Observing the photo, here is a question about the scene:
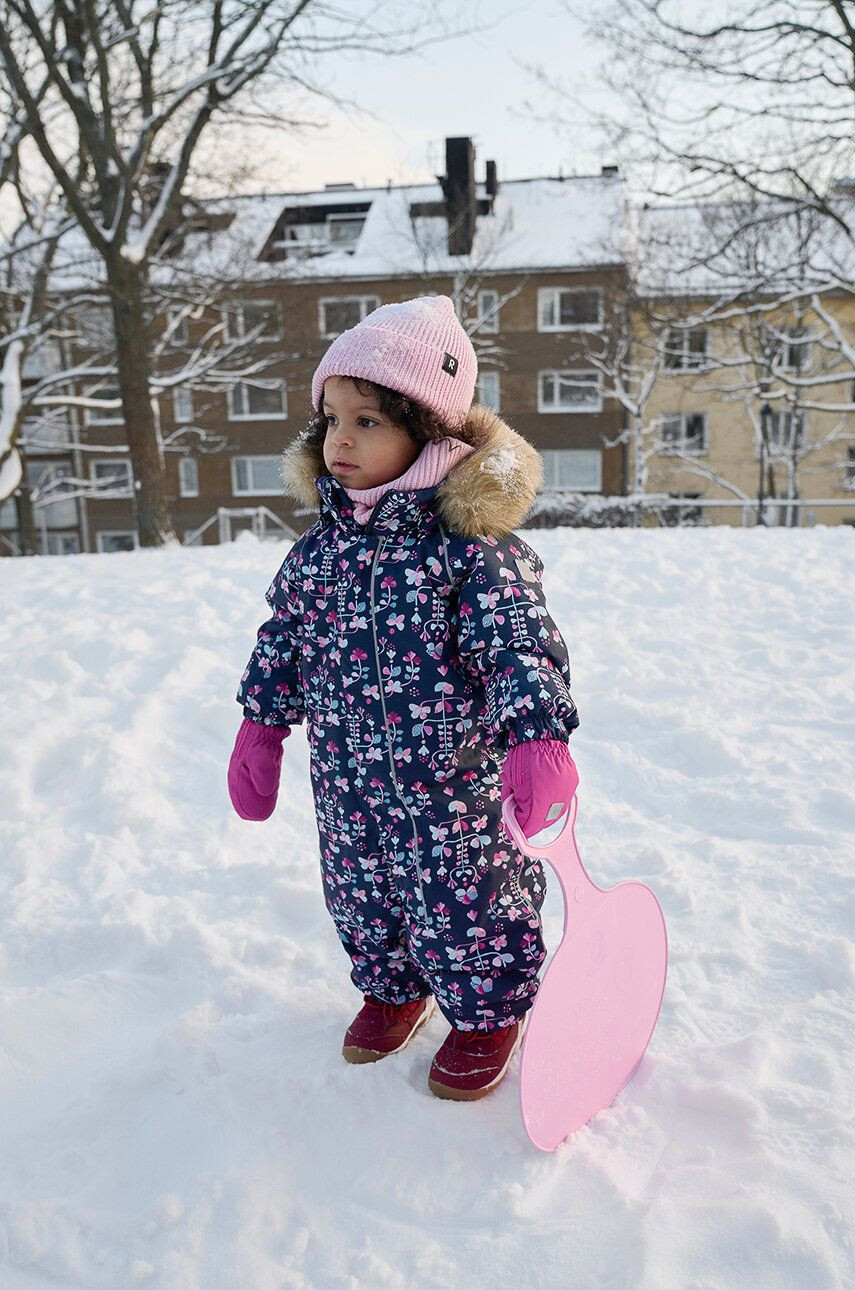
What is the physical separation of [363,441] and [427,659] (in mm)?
410

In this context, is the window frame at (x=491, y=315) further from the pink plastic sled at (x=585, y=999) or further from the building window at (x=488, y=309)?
the pink plastic sled at (x=585, y=999)

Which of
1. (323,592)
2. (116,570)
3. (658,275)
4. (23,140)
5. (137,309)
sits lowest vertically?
(116,570)

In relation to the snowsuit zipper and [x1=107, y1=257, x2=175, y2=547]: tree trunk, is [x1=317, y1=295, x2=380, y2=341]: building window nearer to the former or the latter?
[x1=107, y1=257, x2=175, y2=547]: tree trunk

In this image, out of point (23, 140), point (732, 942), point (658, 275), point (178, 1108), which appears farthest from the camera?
point (658, 275)

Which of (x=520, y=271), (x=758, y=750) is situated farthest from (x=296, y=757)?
(x=520, y=271)

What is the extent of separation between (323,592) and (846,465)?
79.6 ft

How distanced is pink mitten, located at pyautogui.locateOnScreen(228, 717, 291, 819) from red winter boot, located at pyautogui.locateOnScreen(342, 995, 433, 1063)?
1.45 feet

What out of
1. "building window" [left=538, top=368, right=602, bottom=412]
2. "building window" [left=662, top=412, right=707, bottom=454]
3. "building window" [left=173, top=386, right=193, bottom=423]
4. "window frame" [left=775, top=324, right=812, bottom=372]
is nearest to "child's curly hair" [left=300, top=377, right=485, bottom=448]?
"window frame" [left=775, top=324, right=812, bottom=372]

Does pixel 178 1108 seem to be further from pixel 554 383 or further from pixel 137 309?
pixel 554 383

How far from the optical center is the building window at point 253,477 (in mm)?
27031

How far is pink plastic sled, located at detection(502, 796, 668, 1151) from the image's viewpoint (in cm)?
150

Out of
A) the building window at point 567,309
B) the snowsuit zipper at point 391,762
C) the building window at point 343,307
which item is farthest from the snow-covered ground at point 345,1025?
the building window at point 567,309

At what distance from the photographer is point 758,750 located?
10.5 ft

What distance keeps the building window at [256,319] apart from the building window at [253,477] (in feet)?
31.4
